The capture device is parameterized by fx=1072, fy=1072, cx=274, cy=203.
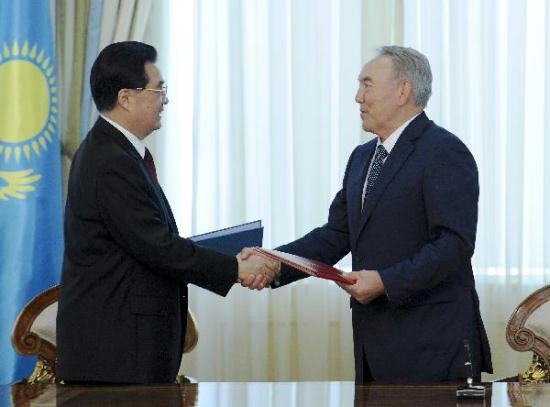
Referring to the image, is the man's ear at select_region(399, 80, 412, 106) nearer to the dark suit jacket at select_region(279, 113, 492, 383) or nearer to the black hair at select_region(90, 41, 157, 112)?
the dark suit jacket at select_region(279, 113, 492, 383)

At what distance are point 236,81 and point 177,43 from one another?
0.34 metres

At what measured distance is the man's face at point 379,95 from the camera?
324 cm

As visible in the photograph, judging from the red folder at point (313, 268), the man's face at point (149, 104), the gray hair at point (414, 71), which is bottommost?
the red folder at point (313, 268)

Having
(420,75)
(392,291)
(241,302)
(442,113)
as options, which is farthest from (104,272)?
(442,113)

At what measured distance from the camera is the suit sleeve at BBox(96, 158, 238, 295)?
295cm

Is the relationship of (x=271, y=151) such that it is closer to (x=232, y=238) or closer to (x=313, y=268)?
(x=232, y=238)

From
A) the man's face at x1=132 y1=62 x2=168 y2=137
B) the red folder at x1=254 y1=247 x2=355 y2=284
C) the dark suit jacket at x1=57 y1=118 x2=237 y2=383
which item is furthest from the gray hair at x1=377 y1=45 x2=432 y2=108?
the dark suit jacket at x1=57 y1=118 x2=237 y2=383

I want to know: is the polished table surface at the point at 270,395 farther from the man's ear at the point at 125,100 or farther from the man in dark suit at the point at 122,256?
the man's ear at the point at 125,100

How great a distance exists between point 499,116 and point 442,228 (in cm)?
187

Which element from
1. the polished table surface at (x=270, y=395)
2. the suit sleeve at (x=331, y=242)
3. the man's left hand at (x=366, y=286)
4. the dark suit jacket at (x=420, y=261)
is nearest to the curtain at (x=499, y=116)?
the suit sleeve at (x=331, y=242)

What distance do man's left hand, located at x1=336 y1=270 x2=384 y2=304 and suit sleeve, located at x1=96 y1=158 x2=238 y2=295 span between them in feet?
1.47

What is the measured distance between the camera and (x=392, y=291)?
3.03 m

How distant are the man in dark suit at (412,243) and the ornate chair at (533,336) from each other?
0.28 m

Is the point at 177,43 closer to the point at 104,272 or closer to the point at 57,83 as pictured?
the point at 57,83
